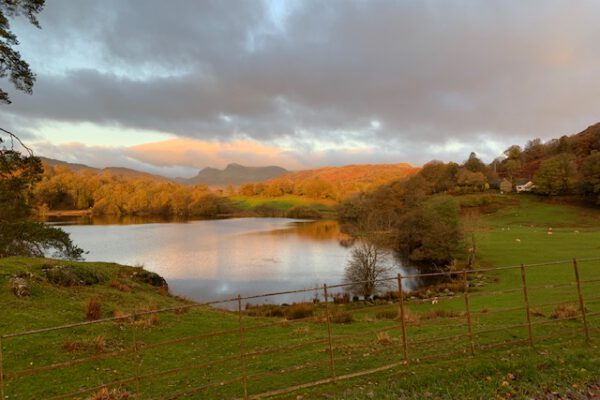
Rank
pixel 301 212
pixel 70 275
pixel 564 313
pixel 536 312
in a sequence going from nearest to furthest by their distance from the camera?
pixel 564 313
pixel 536 312
pixel 70 275
pixel 301 212

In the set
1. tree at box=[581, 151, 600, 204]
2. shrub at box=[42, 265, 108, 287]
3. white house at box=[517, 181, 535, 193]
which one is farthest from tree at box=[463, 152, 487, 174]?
shrub at box=[42, 265, 108, 287]

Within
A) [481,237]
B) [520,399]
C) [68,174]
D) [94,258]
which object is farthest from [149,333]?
[68,174]

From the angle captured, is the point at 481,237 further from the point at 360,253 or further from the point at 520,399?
the point at 520,399

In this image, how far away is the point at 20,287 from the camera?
1628 centimetres

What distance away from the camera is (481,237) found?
59.6 meters

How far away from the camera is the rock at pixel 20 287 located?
16094 mm

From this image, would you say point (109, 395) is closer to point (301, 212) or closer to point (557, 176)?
point (557, 176)

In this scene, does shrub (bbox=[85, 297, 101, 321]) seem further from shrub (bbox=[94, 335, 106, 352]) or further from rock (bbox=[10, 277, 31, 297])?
shrub (bbox=[94, 335, 106, 352])

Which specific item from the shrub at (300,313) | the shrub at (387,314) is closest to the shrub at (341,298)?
the shrub at (300,313)

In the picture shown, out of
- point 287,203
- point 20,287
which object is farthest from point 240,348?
point 287,203

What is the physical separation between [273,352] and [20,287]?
1189 centimetres

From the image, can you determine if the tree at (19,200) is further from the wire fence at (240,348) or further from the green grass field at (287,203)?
the green grass field at (287,203)

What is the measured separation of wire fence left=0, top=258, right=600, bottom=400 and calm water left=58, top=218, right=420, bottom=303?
57.9 feet

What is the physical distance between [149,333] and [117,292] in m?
7.34
